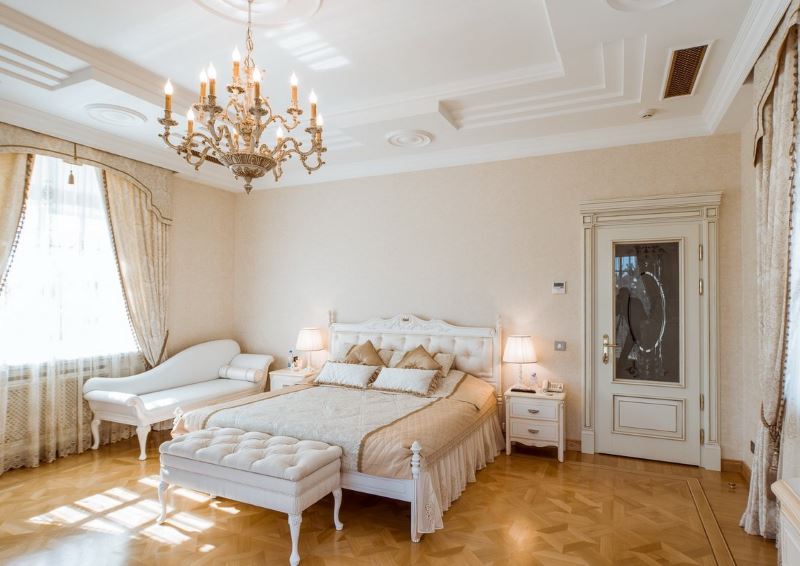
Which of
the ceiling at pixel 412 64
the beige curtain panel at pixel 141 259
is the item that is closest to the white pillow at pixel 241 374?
the beige curtain panel at pixel 141 259

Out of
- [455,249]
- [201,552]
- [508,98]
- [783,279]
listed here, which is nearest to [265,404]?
[201,552]

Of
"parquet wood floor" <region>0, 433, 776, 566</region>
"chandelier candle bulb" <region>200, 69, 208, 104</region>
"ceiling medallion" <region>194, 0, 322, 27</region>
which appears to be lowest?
"parquet wood floor" <region>0, 433, 776, 566</region>

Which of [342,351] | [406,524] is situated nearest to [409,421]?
[406,524]

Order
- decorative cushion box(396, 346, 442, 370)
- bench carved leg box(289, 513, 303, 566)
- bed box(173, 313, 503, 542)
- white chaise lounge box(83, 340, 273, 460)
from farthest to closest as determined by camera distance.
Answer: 1. decorative cushion box(396, 346, 442, 370)
2. white chaise lounge box(83, 340, 273, 460)
3. bed box(173, 313, 503, 542)
4. bench carved leg box(289, 513, 303, 566)

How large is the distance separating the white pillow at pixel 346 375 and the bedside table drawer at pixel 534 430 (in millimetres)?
1462

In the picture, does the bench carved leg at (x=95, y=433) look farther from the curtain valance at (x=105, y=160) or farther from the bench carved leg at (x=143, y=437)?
the curtain valance at (x=105, y=160)

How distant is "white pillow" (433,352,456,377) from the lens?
15.6 feet

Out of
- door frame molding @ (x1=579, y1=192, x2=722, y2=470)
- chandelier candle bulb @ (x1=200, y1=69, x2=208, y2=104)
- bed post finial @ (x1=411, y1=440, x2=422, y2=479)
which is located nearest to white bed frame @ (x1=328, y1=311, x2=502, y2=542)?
door frame molding @ (x1=579, y1=192, x2=722, y2=470)

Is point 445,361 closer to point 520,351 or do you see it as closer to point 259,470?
point 520,351

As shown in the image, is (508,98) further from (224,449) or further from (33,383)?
(33,383)

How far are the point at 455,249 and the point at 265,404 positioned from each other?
8.28 feet

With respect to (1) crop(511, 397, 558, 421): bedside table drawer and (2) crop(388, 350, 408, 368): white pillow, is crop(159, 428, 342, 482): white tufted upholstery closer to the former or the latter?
(2) crop(388, 350, 408, 368): white pillow

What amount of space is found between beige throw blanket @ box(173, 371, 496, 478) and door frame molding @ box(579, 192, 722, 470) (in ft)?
3.20

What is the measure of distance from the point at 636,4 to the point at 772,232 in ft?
4.90
